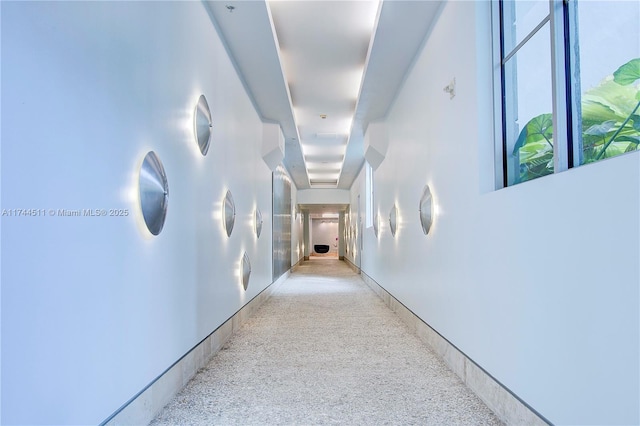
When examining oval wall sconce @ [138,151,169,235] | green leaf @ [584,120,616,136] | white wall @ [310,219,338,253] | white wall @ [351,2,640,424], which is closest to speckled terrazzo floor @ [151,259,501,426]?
white wall @ [351,2,640,424]

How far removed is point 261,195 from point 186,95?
14.2ft

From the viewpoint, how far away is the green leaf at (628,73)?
1.76 m

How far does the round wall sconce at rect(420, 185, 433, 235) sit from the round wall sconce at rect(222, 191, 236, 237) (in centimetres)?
219

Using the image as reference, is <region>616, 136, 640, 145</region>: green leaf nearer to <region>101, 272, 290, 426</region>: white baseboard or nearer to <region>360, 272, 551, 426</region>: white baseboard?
<region>360, 272, 551, 426</region>: white baseboard

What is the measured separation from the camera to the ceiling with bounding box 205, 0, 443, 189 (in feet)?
13.9

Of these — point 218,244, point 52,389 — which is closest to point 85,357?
point 52,389

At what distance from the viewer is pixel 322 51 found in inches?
233

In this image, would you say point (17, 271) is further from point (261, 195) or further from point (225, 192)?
point (261, 195)

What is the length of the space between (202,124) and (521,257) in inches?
112

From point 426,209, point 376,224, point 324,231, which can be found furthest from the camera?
point 324,231

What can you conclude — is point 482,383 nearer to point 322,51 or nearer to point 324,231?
point 322,51

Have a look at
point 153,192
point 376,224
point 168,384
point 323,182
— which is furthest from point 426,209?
point 323,182

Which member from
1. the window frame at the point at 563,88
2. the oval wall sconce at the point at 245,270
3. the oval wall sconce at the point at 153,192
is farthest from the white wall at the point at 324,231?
the window frame at the point at 563,88

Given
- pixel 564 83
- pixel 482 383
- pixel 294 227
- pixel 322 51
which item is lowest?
pixel 482 383
